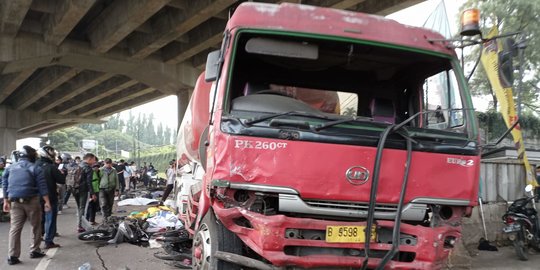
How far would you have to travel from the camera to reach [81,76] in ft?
78.4

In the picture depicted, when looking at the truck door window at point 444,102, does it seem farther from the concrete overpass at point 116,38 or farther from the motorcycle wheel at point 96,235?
the concrete overpass at point 116,38

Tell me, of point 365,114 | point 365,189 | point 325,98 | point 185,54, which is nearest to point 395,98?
point 365,114

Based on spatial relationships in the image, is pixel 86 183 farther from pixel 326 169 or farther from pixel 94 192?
pixel 326 169

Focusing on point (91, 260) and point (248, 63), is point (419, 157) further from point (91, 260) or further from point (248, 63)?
point (91, 260)

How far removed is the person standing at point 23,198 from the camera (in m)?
6.79

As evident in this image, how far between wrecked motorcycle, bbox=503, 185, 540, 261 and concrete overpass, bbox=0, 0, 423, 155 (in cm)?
628

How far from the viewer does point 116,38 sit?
49.3 feet

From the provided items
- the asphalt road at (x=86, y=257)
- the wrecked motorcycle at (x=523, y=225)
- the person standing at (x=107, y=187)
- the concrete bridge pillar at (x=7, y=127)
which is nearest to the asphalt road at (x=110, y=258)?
the asphalt road at (x=86, y=257)

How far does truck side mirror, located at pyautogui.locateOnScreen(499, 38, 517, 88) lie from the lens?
3688mm

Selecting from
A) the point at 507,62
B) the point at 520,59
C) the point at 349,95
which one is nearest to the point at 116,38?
the point at 349,95

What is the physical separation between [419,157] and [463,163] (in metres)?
0.42

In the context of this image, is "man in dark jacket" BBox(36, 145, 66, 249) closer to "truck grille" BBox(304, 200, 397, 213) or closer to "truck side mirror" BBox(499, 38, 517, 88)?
"truck grille" BBox(304, 200, 397, 213)

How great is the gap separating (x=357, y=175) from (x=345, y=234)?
0.48 m

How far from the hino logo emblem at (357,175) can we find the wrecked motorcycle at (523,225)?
539cm
